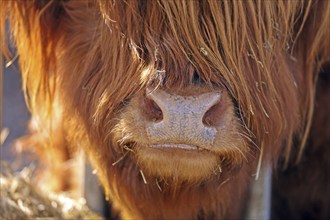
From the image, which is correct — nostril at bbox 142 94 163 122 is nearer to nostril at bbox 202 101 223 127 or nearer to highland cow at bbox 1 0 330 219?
highland cow at bbox 1 0 330 219

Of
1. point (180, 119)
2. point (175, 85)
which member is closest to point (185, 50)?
point (175, 85)

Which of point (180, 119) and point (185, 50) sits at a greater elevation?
point (185, 50)

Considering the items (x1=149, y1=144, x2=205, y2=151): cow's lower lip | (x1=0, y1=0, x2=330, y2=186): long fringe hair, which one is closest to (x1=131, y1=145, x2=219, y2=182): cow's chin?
(x1=149, y1=144, x2=205, y2=151): cow's lower lip

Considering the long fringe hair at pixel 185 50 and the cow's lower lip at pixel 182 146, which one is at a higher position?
the long fringe hair at pixel 185 50

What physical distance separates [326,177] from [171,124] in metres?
1.33

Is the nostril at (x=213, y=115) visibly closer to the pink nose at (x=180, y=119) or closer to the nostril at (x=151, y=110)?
the pink nose at (x=180, y=119)

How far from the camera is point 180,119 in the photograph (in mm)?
2137

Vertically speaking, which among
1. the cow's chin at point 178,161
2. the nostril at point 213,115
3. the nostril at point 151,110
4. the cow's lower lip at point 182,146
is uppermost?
the nostril at point 151,110

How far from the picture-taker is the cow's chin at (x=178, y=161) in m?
2.22

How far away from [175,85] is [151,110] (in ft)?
0.30

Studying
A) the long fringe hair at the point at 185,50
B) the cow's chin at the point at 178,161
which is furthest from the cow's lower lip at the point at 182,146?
the long fringe hair at the point at 185,50

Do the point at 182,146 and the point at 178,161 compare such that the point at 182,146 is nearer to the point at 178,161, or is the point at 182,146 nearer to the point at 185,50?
the point at 178,161

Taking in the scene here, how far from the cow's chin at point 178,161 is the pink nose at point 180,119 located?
5cm

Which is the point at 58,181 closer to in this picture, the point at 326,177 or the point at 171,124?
the point at 326,177
